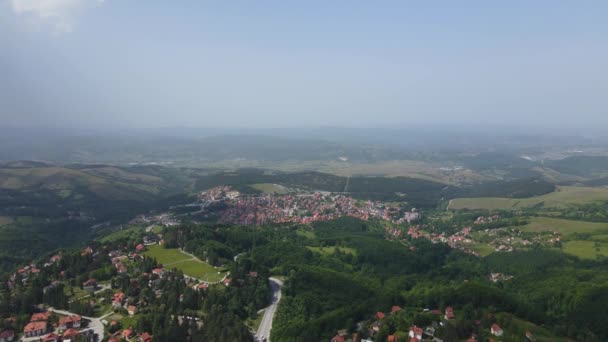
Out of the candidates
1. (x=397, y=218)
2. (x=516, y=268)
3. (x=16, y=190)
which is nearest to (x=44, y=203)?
(x=16, y=190)

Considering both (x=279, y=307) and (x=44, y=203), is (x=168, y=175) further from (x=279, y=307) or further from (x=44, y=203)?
(x=279, y=307)

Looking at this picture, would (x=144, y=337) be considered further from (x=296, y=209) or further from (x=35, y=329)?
(x=296, y=209)

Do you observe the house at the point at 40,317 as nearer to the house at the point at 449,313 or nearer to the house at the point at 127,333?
the house at the point at 127,333

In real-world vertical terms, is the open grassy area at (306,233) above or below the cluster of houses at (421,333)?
below

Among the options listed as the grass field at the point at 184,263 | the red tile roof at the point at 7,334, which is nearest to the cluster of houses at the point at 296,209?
the grass field at the point at 184,263

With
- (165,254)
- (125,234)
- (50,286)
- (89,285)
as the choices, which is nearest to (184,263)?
(165,254)
